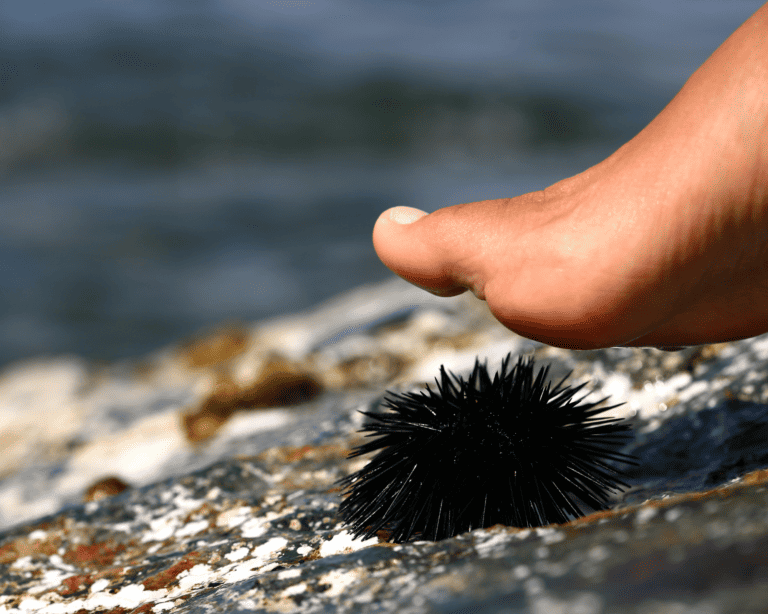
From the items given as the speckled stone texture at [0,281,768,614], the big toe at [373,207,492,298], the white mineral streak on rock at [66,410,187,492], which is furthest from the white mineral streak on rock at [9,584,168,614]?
the white mineral streak on rock at [66,410,187,492]

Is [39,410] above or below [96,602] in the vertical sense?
above

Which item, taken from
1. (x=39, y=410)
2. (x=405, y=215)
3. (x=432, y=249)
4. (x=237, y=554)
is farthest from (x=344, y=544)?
(x=39, y=410)

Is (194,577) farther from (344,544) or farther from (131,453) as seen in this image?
(131,453)

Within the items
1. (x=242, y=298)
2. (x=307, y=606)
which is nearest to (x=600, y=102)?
(x=242, y=298)

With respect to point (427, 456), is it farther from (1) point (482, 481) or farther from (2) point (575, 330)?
(2) point (575, 330)

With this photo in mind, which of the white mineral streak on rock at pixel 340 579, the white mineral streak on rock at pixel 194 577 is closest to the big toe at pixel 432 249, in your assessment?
the white mineral streak on rock at pixel 340 579
